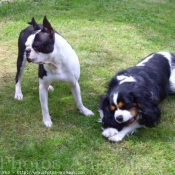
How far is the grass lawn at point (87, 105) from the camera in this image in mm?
3582

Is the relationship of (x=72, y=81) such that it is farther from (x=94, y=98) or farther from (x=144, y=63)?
(x=144, y=63)

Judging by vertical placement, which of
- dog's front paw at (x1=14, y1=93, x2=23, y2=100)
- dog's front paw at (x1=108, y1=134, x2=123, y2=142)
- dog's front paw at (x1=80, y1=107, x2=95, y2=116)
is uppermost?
dog's front paw at (x1=108, y1=134, x2=123, y2=142)

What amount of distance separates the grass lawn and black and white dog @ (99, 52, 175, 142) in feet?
0.45

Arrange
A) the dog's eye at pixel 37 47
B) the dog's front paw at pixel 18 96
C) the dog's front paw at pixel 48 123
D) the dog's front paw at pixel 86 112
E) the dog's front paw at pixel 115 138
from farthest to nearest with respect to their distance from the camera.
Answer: the dog's front paw at pixel 18 96, the dog's front paw at pixel 86 112, the dog's front paw at pixel 48 123, the dog's front paw at pixel 115 138, the dog's eye at pixel 37 47

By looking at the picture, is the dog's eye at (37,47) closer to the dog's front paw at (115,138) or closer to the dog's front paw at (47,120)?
the dog's front paw at (47,120)

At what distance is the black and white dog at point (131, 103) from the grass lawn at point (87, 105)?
14 cm

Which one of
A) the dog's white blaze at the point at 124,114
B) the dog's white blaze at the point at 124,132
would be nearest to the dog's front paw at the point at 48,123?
the dog's white blaze at the point at 124,132

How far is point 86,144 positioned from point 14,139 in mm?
927

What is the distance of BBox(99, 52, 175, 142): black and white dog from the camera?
3.84m

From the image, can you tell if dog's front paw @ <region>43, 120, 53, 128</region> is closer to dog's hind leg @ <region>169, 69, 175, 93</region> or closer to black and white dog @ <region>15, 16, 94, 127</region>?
black and white dog @ <region>15, 16, 94, 127</region>

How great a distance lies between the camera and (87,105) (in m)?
4.82

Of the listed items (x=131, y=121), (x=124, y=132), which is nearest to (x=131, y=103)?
(x=131, y=121)

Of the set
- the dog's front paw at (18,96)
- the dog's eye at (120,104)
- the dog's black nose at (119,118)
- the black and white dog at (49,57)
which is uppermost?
the black and white dog at (49,57)

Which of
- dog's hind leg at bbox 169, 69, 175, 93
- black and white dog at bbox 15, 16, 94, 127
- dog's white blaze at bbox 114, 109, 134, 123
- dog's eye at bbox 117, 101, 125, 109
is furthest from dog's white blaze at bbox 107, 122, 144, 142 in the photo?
dog's hind leg at bbox 169, 69, 175, 93
